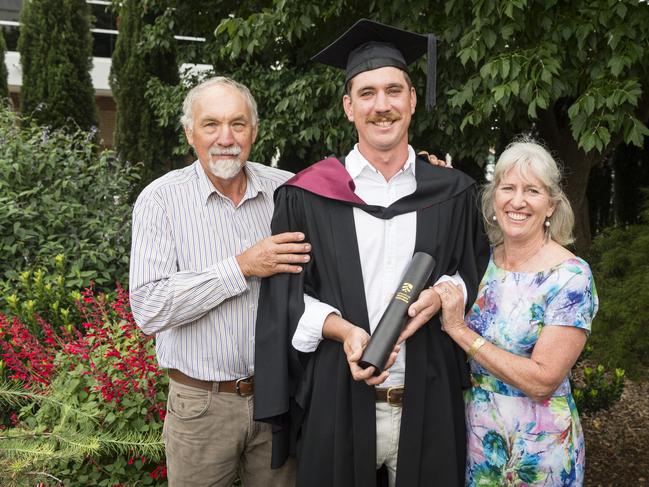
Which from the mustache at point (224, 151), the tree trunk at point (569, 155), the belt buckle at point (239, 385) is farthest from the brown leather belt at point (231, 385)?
the tree trunk at point (569, 155)

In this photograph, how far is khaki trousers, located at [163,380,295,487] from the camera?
246 cm

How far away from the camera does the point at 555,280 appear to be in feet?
7.12

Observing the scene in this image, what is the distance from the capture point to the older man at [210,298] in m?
2.39

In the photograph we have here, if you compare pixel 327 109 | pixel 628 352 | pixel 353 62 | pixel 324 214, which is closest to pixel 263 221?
pixel 324 214

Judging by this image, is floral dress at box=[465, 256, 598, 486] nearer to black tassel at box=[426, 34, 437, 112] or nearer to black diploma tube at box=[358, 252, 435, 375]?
black diploma tube at box=[358, 252, 435, 375]

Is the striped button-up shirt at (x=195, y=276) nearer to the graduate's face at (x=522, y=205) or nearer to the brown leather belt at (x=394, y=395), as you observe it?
the brown leather belt at (x=394, y=395)

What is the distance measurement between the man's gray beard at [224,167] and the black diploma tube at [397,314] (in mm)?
778

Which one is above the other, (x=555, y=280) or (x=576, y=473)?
(x=555, y=280)

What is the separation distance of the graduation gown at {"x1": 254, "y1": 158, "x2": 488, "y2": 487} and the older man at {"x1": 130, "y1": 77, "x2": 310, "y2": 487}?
5.4 inches

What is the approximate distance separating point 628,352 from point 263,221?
104 inches

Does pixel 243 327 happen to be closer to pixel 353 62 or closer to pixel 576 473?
pixel 353 62

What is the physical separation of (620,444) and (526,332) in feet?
11.4

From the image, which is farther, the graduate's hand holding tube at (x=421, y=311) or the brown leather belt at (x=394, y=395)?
the brown leather belt at (x=394, y=395)

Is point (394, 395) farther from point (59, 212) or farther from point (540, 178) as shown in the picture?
point (59, 212)
